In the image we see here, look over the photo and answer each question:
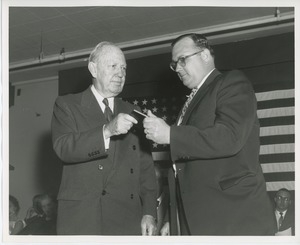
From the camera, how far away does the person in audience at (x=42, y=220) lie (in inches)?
160

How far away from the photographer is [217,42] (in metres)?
→ 4.73

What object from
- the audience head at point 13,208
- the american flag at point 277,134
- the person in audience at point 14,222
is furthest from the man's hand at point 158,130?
the american flag at point 277,134

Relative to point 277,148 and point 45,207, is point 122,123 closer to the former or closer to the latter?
point 277,148

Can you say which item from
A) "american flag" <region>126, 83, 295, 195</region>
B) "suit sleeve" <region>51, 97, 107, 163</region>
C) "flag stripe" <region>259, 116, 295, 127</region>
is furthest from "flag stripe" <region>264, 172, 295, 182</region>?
"suit sleeve" <region>51, 97, 107, 163</region>

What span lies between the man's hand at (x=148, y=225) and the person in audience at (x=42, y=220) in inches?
90.5

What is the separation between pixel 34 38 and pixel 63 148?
3.32 m

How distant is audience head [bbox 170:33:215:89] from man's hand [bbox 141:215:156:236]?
0.64 metres

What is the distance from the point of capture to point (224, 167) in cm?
158

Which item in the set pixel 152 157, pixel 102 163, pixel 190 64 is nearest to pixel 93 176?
pixel 102 163

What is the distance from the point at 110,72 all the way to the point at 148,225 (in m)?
0.73

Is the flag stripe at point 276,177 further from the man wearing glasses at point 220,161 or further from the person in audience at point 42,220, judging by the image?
the man wearing glasses at point 220,161

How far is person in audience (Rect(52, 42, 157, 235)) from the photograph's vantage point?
5.54 ft

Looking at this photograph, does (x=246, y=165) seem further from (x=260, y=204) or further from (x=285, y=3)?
(x=285, y=3)
